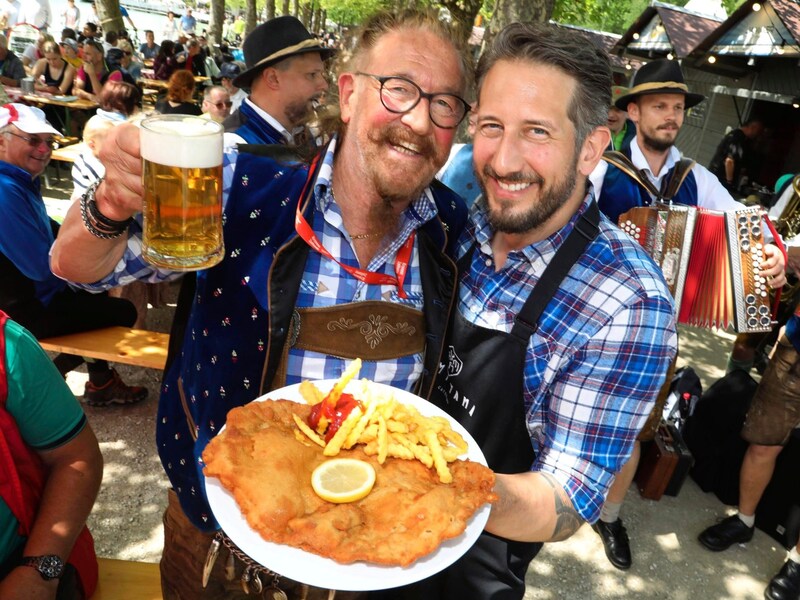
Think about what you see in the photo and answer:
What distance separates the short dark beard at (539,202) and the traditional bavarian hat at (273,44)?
321cm

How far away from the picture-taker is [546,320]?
70.6 inches

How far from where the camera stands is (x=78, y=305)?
13.3 ft

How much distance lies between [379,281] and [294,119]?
3.12 metres

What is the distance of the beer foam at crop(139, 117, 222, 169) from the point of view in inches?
54.1

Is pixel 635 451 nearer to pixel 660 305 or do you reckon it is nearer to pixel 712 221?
pixel 712 221

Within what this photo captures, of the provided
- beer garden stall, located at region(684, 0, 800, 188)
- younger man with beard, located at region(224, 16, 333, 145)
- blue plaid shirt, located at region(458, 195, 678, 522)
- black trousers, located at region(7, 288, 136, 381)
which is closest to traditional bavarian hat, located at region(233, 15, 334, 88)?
younger man with beard, located at region(224, 16, 333, 145)

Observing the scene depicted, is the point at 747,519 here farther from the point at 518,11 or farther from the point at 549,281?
the point at 518,11

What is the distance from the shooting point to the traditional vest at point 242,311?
1801 millimetres

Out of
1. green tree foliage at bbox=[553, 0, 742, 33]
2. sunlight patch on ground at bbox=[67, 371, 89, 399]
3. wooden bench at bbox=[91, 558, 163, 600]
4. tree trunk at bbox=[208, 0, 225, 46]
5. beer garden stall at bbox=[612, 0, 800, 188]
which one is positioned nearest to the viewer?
wooden bench at bbox=[91, 558, 163, 600]

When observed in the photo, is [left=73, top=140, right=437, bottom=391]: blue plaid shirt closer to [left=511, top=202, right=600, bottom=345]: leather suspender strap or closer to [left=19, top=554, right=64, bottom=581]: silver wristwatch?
[left=511, top=202, right=600, bottom=345]: leather suspender strap

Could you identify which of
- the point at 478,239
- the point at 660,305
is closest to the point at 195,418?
the point at 478,239

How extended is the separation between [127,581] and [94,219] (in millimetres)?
1646

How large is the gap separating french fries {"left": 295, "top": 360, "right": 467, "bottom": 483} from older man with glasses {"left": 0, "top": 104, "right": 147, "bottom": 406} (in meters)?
3.02

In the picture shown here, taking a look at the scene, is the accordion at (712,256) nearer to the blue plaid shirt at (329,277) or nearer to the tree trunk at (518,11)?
the blue plaid shirt at (329,277)
